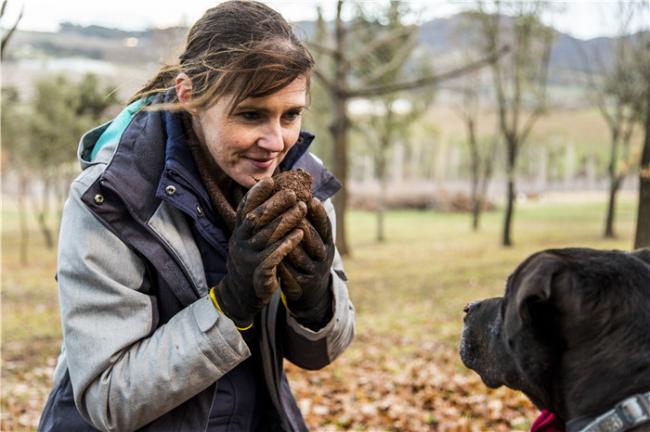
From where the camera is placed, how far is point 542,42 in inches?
1067

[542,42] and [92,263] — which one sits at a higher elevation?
[542,42]

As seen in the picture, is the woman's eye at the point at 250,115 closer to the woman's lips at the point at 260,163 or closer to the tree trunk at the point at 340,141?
the woman's lips at the point at 260,163

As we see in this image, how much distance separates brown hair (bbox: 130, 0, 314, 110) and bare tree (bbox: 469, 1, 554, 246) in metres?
22.2

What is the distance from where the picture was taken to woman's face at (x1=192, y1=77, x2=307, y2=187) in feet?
8.76

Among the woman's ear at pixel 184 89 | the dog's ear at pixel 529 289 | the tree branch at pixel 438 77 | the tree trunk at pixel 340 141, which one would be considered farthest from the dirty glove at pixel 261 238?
the tree trunk at pixel 340 141

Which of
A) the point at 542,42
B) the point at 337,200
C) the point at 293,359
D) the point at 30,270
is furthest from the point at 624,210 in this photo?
the point at 293,359

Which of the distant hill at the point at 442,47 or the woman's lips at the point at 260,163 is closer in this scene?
the woman's lips at the point at 260,163

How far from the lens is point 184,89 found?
2.77 meters

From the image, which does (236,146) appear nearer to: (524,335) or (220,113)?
(220,113)

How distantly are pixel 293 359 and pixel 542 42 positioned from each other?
1057 inches

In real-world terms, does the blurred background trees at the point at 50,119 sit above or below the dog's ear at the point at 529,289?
below

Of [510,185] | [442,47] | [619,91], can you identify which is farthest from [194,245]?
[442,47]

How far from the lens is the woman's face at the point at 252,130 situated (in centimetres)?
267

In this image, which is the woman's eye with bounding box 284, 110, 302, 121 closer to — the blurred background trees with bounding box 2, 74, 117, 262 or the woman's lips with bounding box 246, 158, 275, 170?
the woman's lips with bounding box 246, 158, 275, 170
